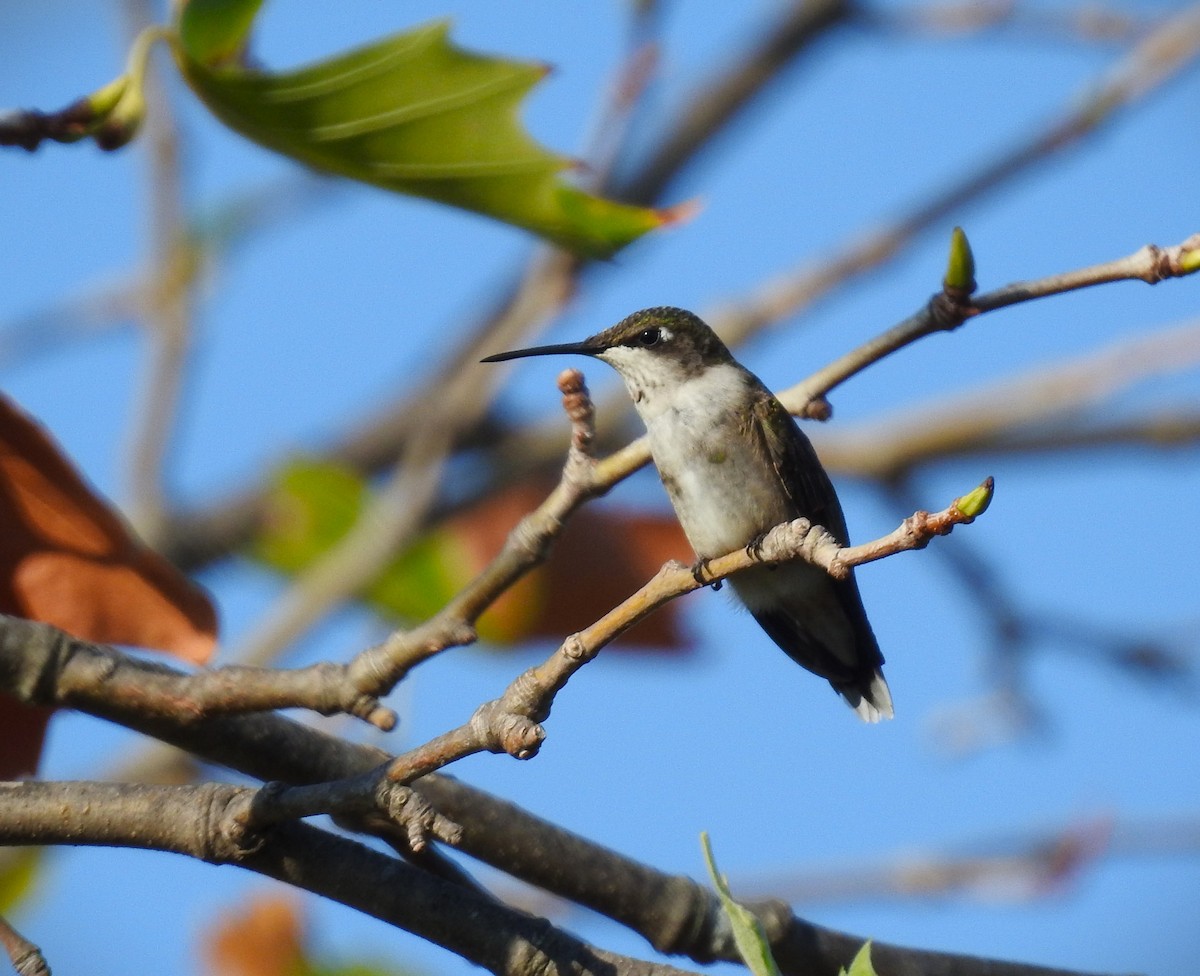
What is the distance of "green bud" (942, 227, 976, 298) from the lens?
6.35 feet

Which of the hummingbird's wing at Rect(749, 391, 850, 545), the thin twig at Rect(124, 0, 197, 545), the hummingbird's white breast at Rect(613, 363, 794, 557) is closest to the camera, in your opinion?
the hummingbird's white breast at Rect(613, 363, 794, 557)

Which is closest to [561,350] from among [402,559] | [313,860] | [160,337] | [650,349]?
[650,349]

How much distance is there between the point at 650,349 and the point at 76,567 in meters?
1.66

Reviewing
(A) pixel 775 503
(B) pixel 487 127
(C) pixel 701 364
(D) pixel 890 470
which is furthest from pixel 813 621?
(D) pixel 890 470

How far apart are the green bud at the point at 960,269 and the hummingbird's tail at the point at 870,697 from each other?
1.65m

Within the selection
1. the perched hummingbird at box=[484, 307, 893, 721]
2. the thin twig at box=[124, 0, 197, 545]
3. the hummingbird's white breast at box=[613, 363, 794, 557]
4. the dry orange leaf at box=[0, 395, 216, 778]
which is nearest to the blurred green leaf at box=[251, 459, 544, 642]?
the perched hummingbird at box=[484, 307, 893, 721]

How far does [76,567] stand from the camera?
219cm

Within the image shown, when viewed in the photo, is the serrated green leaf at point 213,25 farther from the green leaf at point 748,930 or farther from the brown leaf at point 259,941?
the brown leaf at point 259,941

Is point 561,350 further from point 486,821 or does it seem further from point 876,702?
point 486,821

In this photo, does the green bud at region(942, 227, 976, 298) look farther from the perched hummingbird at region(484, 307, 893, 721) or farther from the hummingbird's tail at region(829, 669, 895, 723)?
the hummingbird's tail at region(829, 669, 895, 723)

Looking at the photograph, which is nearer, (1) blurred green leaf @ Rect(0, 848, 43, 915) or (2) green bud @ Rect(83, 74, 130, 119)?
(2) green bud @ Rect(83, 74, 130, 119)

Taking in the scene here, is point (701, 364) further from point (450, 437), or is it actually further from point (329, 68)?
point (329, 68)

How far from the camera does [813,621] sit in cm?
353

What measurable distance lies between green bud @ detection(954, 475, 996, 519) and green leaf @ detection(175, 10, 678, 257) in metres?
0.94
